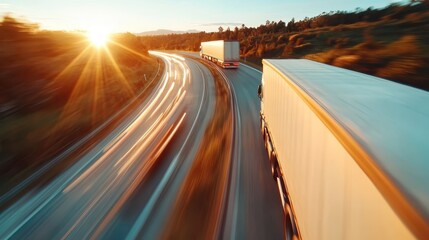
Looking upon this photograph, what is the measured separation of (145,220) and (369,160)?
734 cm

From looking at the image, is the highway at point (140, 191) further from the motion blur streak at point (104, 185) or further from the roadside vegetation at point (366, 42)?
the roadside vegetation at point (366, 42)

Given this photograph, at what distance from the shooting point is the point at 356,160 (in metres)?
3.08

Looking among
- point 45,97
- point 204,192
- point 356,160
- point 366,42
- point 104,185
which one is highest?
point 366,42

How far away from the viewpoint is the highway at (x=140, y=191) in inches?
334

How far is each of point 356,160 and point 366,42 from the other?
1120 inches

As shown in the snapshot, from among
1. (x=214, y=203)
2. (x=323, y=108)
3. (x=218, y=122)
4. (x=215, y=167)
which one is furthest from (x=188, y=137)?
(x=323, y=108)

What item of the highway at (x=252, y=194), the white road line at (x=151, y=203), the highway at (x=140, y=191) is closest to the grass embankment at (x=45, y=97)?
the highway at (x=140, y=191)

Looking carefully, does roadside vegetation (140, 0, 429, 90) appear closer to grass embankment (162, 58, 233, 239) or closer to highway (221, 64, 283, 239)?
highway (221, 64, 283, 239)

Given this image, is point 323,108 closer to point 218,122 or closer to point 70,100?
point 218,122

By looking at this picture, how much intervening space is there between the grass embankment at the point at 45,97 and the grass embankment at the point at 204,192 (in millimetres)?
6172

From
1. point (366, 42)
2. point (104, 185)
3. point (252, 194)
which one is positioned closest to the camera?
point (252, 194)

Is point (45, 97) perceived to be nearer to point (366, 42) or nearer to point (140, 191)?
point (140, 191)

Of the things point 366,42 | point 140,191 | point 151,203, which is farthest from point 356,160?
point 366,42

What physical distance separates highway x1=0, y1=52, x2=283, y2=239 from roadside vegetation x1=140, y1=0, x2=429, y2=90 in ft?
27.2
